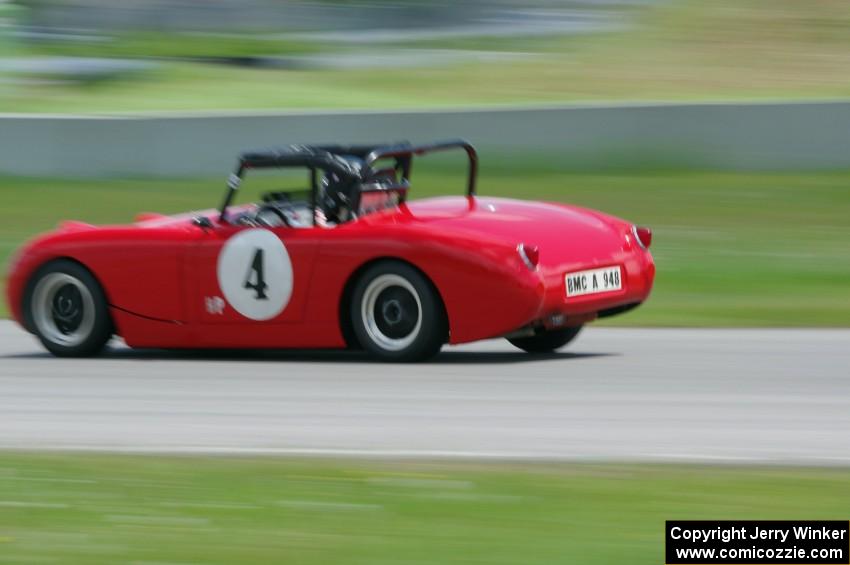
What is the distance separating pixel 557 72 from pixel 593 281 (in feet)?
49.2

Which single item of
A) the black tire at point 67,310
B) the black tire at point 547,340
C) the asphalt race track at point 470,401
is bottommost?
the asphalt race track at point 470,401

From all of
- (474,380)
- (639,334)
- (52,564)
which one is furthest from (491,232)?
(52,564)

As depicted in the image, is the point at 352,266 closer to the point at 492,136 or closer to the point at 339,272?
the point at 339,272

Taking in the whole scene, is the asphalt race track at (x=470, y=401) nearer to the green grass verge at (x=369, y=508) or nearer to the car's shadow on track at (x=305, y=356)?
the car's shadow on track at (x=305, y=356)

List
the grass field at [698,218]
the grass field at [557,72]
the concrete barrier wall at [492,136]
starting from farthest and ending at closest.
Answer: the grass field at [557,72] < the concrete barrier wall at [492,136] < the grass field at [698,218]

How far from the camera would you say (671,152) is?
17.4 m

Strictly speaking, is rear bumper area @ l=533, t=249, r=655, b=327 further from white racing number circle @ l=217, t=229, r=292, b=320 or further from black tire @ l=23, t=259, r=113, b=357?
black tire @ l=23, t=259, r=113, b=357

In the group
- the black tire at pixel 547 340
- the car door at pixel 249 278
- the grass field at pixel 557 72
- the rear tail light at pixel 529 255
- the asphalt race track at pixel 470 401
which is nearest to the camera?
the asphalt race track at pixel 470 401

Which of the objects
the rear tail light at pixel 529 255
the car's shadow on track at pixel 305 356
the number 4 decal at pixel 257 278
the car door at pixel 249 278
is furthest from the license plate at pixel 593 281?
the number 4 decal at pixel 257 278

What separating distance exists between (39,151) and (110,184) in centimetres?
88

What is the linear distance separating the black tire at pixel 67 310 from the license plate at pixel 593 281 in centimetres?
276

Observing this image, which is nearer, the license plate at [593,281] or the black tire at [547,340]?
the license plate at [593,281]

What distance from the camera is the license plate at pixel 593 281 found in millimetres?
8648

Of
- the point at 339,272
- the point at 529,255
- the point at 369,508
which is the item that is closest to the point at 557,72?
the point at 339,272
